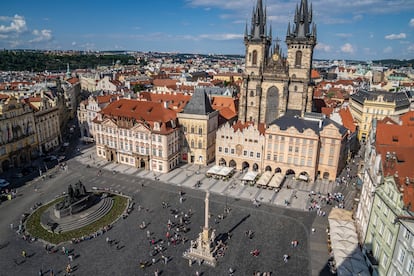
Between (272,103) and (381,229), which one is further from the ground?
(272,103)

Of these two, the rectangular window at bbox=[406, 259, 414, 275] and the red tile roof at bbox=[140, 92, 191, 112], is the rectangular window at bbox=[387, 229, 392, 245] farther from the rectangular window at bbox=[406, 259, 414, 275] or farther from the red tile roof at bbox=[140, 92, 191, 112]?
the red tile roof at bbox=[140, 92, 191, 112]

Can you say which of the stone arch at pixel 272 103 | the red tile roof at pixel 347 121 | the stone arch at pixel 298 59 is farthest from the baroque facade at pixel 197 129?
the red tile roof at pixel 347 121

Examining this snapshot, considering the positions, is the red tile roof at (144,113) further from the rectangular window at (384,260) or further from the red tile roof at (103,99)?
the rectangular window at (384,260)

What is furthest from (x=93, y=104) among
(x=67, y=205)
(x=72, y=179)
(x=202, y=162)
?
(x=67, y=205)

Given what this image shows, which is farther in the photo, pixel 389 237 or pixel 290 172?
pixel 290 172

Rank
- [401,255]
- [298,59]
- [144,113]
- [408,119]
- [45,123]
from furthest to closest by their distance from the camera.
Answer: [45,123]
[298,59]
[144,113]
[408,119]
[401,255]

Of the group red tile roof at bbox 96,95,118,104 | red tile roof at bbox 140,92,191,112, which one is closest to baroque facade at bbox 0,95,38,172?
red tile roof at bbox 96,95,118,104

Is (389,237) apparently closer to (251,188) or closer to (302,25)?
(251,188)

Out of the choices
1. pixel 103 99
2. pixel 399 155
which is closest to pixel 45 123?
pixel 103 99
